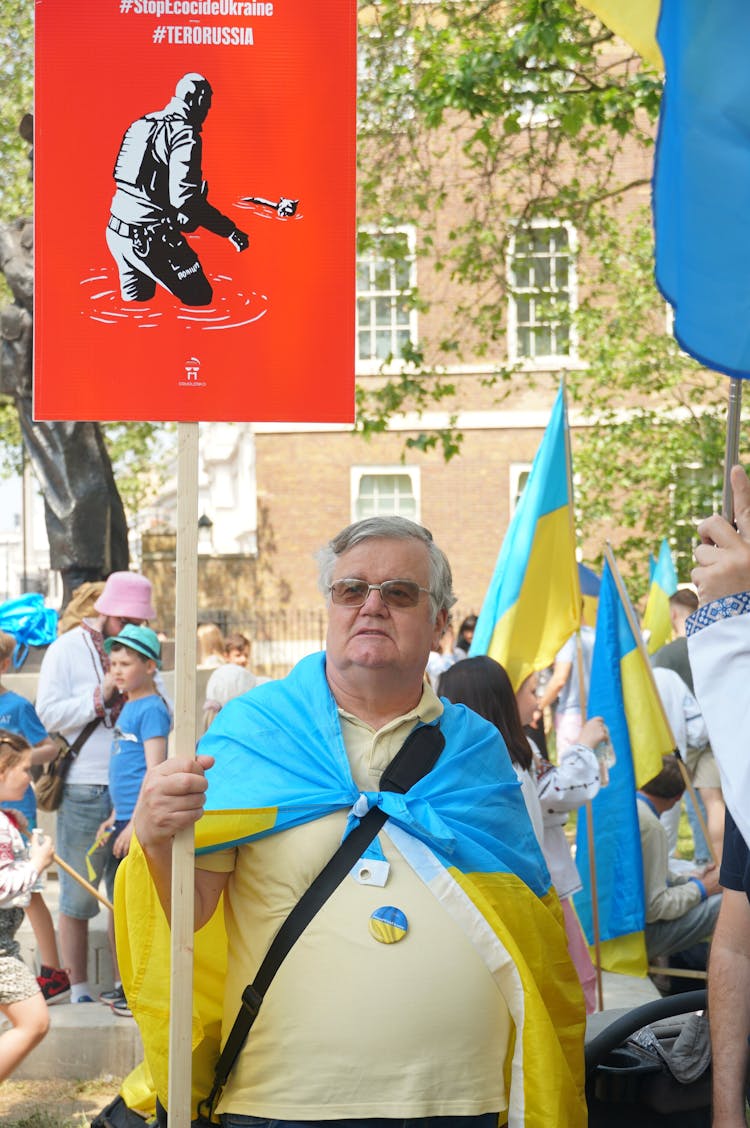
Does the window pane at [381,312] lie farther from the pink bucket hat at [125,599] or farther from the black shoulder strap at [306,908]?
the black shoulder strap at [306,908]

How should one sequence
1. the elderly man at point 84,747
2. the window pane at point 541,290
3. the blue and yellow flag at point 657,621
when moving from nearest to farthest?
the elderly man at point 84,747, the blue and yellow flag at point 657,621, the window pane at point 541,290

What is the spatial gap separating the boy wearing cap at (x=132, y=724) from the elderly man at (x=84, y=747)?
0.28 m

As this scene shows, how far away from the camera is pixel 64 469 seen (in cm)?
934

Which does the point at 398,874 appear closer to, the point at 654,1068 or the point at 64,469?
the point at 654,1068

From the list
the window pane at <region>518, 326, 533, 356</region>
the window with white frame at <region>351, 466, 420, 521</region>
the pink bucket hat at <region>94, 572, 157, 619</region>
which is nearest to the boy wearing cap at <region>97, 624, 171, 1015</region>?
the pink bucket hat at <region>94, 572, 157, 619</region>

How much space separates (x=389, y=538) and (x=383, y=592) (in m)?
0.13

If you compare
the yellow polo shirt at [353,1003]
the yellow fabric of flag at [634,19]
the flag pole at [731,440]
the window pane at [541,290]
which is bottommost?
the yellow polo shirt at [353,1003]

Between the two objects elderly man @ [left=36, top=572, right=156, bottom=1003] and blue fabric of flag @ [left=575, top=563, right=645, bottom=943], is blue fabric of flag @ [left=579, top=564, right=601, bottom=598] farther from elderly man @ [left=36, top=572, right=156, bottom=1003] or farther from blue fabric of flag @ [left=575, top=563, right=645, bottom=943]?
elderly man @ [left=36, top=572, right=156, bottom=1003]

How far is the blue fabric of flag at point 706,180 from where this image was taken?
259cm

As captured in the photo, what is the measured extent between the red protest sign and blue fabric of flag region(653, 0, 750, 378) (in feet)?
2.20

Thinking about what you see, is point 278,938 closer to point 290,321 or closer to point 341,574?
point 341,574

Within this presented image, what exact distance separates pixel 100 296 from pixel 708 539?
4.30 feet

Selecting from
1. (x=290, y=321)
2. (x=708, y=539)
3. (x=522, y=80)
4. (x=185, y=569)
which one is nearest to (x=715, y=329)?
(x=708, y=539)

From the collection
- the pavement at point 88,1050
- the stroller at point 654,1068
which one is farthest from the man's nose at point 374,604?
the pavement at point 88,1050
